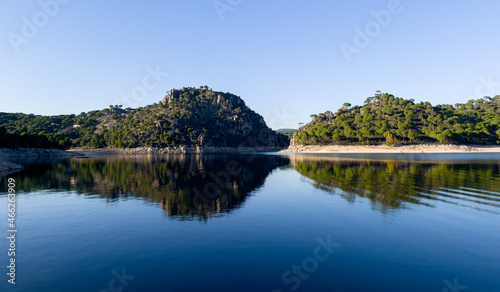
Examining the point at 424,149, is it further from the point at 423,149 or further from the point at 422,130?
the point at 422,130

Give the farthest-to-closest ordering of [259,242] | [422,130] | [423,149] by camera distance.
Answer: [422,130]
[423,149]
[259,242]

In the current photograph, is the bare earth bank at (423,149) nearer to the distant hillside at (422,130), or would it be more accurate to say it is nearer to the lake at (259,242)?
the distant hillside at (422,130)

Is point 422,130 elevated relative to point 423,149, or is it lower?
elevated

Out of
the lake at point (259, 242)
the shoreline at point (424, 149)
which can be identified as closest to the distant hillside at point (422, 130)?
the shoreline at point (424, 149)

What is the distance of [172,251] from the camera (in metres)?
15.8

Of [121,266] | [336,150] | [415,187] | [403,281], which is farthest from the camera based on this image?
[336,150]

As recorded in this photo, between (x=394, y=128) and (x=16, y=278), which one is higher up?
(x=394, y=128)

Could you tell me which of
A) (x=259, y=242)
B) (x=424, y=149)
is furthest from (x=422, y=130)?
(x=259, y=242)

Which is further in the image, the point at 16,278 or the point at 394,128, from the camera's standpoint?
the point at 394,128

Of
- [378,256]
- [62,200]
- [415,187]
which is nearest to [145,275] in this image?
[378,256]

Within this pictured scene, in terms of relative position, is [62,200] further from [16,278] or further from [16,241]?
[16,278]

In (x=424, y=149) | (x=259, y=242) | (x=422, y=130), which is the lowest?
(x=259, y=242)

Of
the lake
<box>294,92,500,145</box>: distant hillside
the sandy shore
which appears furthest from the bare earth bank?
the lake

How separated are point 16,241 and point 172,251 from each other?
1116 cm
